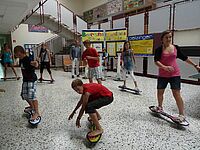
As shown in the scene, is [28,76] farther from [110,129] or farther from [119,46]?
[119,46]

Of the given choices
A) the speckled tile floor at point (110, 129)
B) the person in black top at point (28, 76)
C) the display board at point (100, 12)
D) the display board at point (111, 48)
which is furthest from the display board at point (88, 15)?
the person in black top at point (28, 76)

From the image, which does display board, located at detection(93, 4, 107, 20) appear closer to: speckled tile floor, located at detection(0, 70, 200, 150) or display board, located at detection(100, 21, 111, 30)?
display board, located at detection(100, 21, 111, 30)

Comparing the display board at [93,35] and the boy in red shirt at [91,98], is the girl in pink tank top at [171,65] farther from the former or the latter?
the display board at [93,35]

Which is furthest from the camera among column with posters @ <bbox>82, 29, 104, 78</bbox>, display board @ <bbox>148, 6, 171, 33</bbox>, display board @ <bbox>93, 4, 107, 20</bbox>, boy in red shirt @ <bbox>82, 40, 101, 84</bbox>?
display board @ <bbox>93, 4, 107, 20</bbox>

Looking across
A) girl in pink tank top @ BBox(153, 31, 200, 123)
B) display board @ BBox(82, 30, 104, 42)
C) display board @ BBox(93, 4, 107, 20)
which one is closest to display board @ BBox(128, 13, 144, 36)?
display board @ BBox(82, 30, 104, 42)

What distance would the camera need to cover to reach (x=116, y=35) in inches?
Answer: 251

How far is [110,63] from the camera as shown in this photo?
835 cm

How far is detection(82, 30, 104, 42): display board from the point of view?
6386 mm

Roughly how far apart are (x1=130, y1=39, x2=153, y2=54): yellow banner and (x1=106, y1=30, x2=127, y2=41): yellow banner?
2.43ft

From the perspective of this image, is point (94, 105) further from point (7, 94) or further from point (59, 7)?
point (59, 7)

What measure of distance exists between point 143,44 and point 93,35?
78.5 inches

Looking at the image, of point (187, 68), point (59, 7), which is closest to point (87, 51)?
point (187, 68)

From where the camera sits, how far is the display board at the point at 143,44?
6047 mm

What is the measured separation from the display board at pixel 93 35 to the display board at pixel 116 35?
0.27 metres
